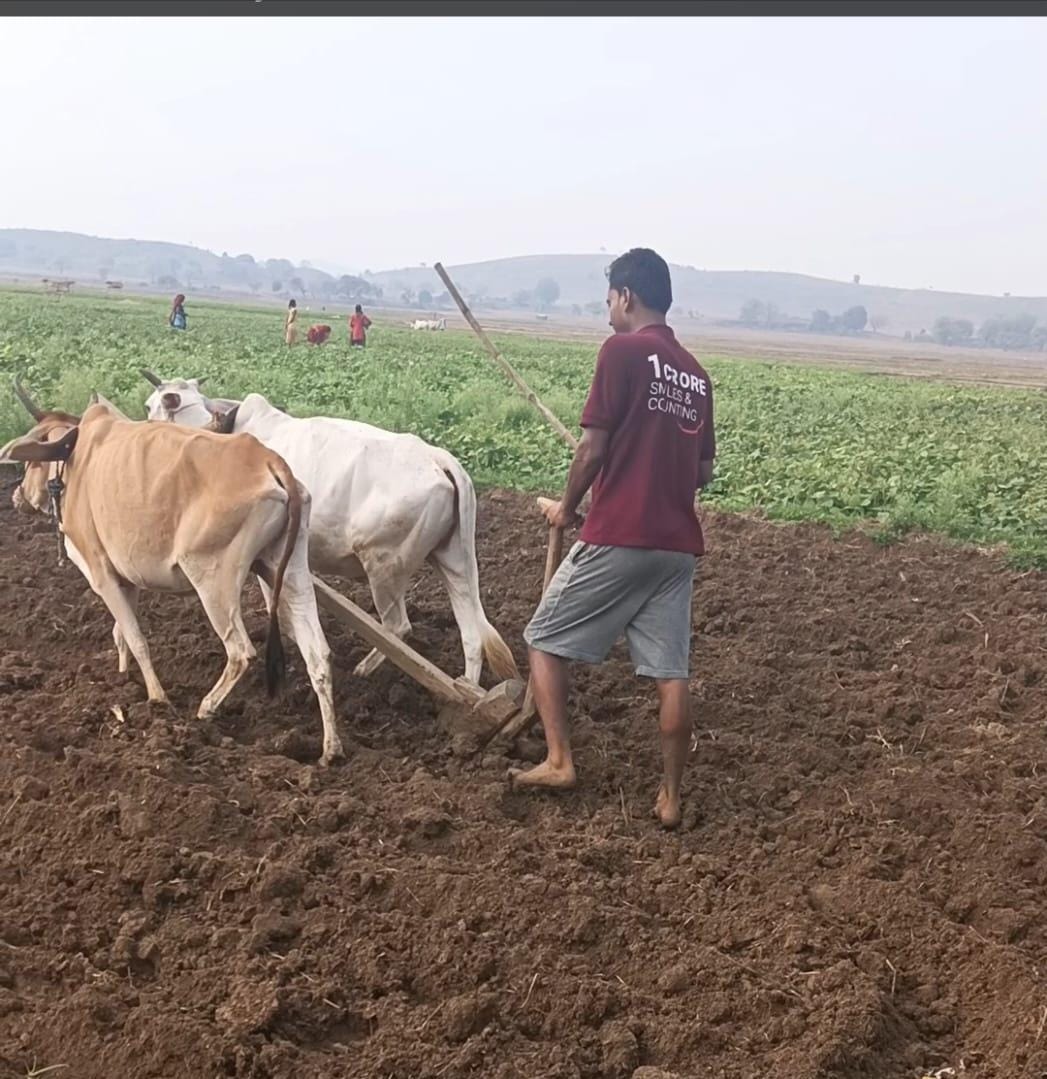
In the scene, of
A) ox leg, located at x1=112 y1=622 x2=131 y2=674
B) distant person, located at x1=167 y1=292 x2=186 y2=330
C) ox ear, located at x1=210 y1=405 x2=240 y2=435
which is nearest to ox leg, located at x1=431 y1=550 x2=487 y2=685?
ox ear, located at x1=210 y1=405 x2=240 y2=435

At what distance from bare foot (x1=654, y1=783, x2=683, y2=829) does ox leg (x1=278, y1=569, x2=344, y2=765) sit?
1.63m

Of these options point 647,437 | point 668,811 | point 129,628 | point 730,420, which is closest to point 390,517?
point 129,628

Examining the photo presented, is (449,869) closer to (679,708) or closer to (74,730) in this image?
(679,708)

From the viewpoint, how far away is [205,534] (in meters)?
5.99

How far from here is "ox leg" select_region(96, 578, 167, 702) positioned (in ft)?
20.5

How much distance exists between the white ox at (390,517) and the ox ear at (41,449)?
3.75 feet

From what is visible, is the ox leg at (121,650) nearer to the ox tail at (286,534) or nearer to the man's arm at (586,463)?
the ox tail at (286,534)

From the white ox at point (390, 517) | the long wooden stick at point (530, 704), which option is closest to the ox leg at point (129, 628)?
the white ox at point (390, 517)

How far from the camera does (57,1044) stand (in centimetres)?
357

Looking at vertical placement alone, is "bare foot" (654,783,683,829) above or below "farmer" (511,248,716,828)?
below

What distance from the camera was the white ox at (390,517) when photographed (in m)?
6.78

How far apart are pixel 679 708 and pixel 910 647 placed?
130 inches

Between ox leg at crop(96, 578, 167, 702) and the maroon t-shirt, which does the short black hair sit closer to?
the maroon t-shirt

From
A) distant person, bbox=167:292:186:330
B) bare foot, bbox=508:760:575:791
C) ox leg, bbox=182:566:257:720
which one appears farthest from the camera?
distant person, bbox=167:292:186:330
